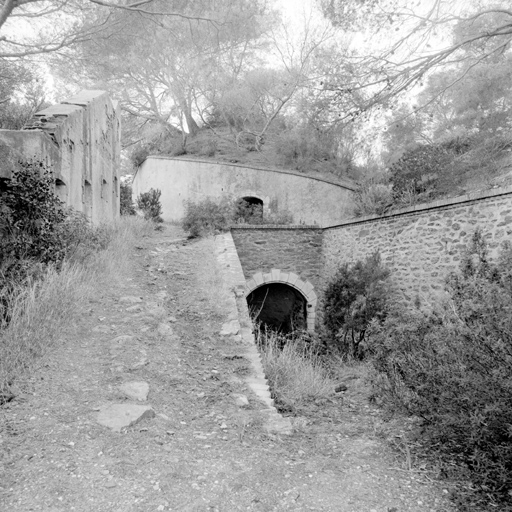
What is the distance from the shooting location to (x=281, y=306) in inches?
474

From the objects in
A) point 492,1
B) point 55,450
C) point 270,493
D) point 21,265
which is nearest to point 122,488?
point 55,450

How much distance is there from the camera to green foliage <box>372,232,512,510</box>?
2273mm

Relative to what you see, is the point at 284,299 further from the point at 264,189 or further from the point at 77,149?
the point at 77,149

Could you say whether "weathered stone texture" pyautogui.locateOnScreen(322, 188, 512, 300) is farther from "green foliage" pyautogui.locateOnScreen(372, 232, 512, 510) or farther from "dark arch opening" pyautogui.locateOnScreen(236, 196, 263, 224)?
"dark arch opening" pyautogui.locateOnScreen(236, 196, 263, 224)

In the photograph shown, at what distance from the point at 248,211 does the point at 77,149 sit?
8.28m

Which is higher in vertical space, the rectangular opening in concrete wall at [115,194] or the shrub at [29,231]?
the rectangular opening in concrete wall at [115,194]

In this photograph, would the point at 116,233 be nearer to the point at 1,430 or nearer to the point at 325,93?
the point at 325,93

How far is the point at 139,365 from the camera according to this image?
3451 millimetres

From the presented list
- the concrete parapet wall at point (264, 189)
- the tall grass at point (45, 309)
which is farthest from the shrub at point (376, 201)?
the tall grass at point (45, 309)

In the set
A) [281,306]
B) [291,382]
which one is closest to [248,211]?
[281,306]

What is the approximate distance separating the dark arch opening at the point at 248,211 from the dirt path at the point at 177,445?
9.69m

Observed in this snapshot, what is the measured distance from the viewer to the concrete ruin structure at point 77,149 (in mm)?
4719

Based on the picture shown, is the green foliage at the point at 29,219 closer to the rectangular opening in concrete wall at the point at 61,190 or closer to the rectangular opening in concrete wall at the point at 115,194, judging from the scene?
the rectangular opening in concrete wall at the point at 61,190

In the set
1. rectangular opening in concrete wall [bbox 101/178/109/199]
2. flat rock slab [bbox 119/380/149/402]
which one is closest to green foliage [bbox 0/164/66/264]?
flat rock slab [bbox 119/380/149/402]
